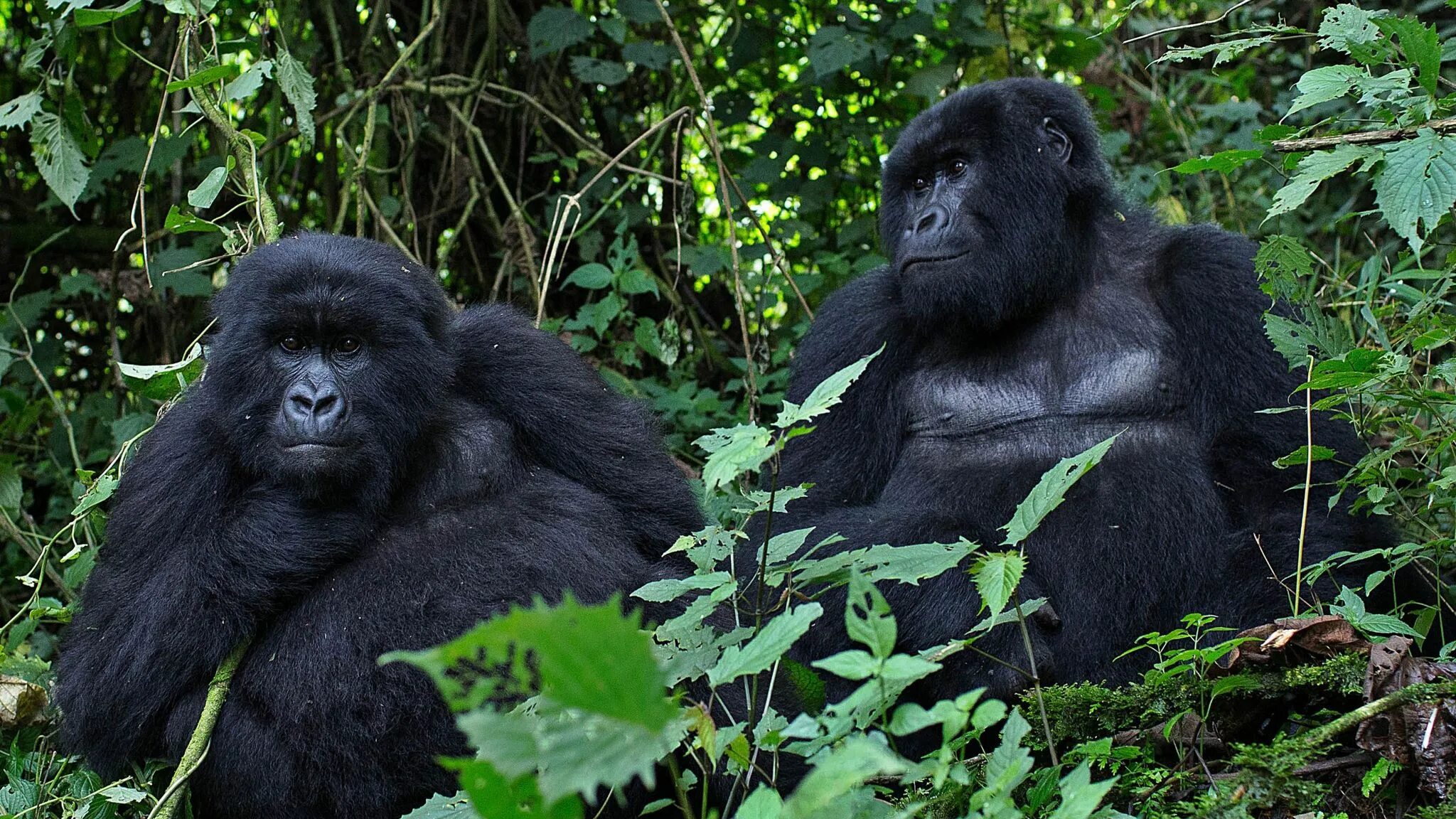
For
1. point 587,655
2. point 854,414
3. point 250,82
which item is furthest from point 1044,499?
point 250,82

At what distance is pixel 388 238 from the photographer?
502cm

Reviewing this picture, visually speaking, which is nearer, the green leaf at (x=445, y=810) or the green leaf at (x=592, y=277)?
the green leaf at (x=445, y=810)

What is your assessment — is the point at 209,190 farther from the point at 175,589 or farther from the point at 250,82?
the point at 175,589

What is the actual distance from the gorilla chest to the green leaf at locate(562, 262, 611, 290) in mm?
1379

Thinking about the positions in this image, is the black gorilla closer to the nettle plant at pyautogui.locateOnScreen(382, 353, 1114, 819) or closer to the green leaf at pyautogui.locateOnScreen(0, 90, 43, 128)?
the nettle plant at pyautogui.locateOnScreen(382, 353, 1114, 819)

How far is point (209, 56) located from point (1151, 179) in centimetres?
354

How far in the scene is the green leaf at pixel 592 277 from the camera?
4.80 meters

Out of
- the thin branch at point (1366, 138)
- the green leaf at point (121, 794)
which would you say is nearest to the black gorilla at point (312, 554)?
the green leaf at point (121, 794)

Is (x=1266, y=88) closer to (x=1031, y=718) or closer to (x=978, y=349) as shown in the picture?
(x=978, y=349)

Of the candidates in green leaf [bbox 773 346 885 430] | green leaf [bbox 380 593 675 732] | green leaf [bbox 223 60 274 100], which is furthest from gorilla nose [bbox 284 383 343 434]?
green leaf [bbox 380 593 675 732]


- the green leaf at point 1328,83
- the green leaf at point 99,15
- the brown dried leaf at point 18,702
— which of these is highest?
the green leaf at point 99,15

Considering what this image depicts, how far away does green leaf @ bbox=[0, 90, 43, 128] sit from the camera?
3955 millimetres

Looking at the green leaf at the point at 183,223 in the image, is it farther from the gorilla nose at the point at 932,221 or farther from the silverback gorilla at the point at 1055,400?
the gorilla nose at the point at 932,221

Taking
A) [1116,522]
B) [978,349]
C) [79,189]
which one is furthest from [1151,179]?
[79,189]
